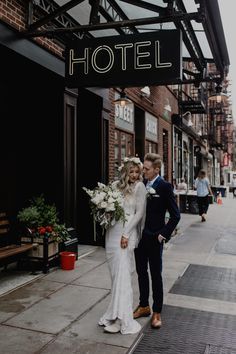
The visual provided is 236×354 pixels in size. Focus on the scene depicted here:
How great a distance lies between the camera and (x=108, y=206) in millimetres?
4012

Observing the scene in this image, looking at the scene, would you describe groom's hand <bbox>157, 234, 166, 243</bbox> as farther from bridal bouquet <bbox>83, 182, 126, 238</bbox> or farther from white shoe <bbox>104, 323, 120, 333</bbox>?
white shoe <bbox>104, 323, 120, 333</bbox>

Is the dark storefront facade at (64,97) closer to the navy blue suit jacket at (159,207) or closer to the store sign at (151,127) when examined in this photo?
the navy blue suit jacket at (159,207)

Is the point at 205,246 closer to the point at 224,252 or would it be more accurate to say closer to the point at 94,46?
the point at 224,252

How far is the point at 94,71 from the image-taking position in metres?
5.89

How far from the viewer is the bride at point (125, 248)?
406cm

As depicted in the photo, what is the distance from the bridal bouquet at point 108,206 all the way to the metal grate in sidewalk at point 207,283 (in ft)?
6.92

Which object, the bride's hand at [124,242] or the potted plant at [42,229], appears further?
the potted plant at [42,229]

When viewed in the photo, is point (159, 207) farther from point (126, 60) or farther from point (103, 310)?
point (126, 60)

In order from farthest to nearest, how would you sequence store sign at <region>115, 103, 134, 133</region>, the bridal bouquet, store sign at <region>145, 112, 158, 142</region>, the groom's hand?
store sign at <region>145, 112, 158, 142</region>
store sign at <region>115, 103, 134, 133</region>
the groom's hand
the bridal bouquet

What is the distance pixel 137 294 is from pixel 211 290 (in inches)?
46.3

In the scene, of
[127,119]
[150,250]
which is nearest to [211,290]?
[150,250]

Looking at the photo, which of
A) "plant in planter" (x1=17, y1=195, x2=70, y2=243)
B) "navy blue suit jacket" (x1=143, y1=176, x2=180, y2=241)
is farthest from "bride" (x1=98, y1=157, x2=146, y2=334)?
"plant in planter" (x1=17, y1=195, x2=70, y2=243)

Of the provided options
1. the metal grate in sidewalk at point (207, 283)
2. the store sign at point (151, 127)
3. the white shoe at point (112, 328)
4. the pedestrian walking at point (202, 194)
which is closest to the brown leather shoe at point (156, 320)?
the white shoe at point (112, 328)

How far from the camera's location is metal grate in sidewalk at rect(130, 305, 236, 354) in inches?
148
